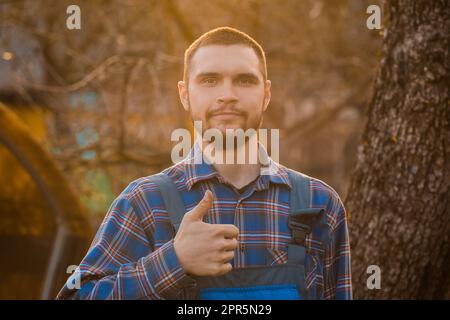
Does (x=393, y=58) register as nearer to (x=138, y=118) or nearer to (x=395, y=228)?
(x=395, y=228)

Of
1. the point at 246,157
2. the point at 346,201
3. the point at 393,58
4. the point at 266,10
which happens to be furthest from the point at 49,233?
the point at 266,10

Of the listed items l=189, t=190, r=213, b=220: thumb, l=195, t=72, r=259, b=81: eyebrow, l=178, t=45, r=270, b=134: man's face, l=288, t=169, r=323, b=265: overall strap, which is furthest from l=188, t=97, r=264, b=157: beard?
l=189, t=190, r=213, b=220: thumb

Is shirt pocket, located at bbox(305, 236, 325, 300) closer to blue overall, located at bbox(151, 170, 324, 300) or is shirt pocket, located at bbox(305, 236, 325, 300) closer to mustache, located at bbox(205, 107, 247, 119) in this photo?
blue overall, located at bbox(151, 170, 324, 300)

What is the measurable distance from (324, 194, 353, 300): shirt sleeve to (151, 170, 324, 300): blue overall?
125 mm

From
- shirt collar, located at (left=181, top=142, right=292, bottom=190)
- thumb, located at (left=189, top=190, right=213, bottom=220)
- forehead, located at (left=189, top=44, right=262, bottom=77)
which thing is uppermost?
forehead, located at (left=189, top=44, right=262, bottom=77)

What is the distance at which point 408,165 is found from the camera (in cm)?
364

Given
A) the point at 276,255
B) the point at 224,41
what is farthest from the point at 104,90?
the point at 276,255

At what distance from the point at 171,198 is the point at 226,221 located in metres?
0.20

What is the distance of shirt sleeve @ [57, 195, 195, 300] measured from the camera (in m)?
2.12

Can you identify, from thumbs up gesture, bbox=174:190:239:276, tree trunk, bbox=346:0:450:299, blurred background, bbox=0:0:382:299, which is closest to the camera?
thumbs up gesture, bbox=174:190:239:276

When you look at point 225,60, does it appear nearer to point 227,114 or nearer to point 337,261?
point 227,114

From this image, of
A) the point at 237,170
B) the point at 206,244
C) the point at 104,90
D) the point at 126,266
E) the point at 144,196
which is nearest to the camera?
the point at 206,244

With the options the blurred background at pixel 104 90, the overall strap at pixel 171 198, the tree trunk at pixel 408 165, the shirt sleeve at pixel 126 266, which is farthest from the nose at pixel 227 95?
the blurred background at pixel 104 90

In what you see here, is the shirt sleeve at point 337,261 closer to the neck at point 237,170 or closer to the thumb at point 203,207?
the neck at point 237,170
